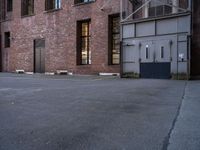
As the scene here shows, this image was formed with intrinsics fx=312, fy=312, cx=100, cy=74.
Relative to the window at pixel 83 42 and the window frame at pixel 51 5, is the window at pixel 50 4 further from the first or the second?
the window at pixel 83 42

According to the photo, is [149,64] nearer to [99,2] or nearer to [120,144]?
[99,2]

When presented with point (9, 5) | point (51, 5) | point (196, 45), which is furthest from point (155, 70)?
point (9, 5)

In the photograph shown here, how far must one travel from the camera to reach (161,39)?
16250 millimetres

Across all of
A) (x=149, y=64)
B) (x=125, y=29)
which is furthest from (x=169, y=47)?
(x=125, y=29)

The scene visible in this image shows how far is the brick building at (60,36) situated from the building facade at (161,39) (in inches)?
89.0

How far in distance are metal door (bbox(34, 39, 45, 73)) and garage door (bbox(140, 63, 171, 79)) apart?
11192 mm

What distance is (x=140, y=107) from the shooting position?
6.29m

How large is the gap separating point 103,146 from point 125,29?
1486 centimetres

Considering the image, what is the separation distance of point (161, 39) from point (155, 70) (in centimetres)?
167

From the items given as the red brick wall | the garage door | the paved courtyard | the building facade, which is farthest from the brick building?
the paved courtyard

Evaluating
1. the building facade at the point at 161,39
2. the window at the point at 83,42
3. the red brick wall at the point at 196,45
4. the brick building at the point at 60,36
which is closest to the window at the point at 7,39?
the brick building at the point at 60,36

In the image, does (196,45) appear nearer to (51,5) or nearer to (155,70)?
(155,70)

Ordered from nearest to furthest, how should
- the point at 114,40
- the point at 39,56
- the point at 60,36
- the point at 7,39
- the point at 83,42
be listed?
the point at 114,40 < the point at 83,42 < the point at 60,36 < the point at 39,56 < the point at 7,39

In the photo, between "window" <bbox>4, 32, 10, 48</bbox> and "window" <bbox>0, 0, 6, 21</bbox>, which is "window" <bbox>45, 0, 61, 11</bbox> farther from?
"window" <bbox>0, 0, 6, 21</bbox>
